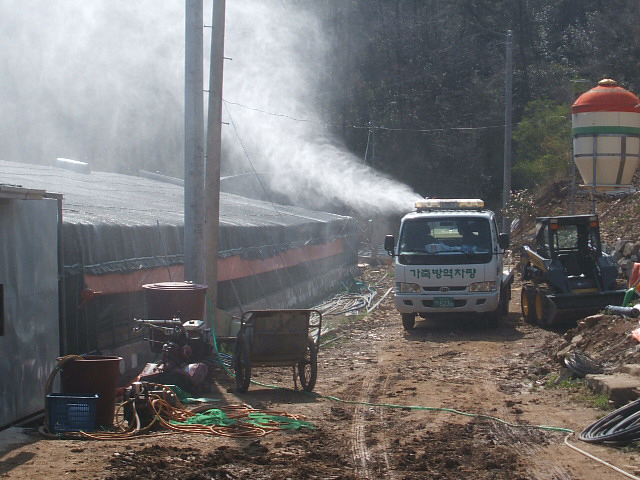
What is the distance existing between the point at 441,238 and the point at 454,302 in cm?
137

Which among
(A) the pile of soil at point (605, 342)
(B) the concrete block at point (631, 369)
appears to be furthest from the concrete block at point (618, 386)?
(A) the pile of soil at point (605, 342)

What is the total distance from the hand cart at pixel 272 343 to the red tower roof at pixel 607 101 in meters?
12.3

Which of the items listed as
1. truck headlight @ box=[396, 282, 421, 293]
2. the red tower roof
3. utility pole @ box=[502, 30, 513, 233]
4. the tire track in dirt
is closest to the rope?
the tire track in dirt

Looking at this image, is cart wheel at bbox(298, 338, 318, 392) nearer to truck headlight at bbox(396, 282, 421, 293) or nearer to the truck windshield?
truck headlight at bbox(396, 282, 421, 293)

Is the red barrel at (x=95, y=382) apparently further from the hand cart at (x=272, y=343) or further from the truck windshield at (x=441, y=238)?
the truck windshield at (x=441, y=238)

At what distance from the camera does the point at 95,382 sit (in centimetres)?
836

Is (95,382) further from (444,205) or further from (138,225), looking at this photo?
(444,205)

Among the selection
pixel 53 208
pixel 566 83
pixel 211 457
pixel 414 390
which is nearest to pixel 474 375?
pixel 414 390

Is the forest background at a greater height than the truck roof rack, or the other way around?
the forest background

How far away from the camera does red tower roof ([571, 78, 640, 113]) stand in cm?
1928

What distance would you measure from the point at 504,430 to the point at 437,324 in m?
9.20

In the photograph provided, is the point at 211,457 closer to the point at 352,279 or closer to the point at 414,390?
the point at 414,390

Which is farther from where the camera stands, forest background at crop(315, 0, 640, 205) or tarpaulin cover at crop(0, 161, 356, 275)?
forest background at crop(315, 0, 640, 205)

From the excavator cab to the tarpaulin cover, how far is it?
6.15m
